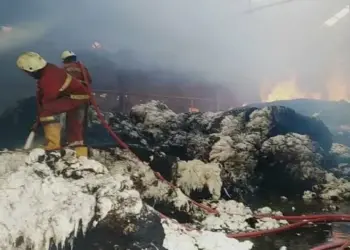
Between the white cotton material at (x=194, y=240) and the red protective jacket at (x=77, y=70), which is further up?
the red protective jacket at (x=77, y=70)

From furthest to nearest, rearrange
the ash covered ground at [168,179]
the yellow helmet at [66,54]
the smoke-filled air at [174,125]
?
the yellow helmet at [66,54] → the smoke-filled air at [174,125] → the ash covered ground at [168,179]

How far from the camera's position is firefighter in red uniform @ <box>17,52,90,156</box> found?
4.59 meters

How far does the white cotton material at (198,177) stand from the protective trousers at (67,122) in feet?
5.49

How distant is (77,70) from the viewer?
5.07 meters

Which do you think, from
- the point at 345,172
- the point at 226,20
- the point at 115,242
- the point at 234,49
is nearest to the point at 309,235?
the point at 115,242

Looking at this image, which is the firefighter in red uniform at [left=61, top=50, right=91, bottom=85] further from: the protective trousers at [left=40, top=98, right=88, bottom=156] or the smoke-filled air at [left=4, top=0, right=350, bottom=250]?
the protective trousers at [left=40, top=98, right=88, bottom=156]

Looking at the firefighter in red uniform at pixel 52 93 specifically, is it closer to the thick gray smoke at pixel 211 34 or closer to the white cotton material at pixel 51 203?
the white cotton material at pixel 51 203

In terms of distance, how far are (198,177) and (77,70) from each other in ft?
7.54

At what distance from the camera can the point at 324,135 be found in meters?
7.63

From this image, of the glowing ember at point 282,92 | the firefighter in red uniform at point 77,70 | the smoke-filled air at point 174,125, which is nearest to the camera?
the smoke-filled air at point 174,125

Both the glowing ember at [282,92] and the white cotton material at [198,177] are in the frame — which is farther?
the glowing ember at [282,92]

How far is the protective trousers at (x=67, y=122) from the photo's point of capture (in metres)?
4.62

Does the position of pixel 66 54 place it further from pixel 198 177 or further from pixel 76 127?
pixel 198 177

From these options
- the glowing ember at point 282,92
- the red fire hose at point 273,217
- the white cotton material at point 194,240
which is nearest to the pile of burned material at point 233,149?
the glowing ember at point 282,92
